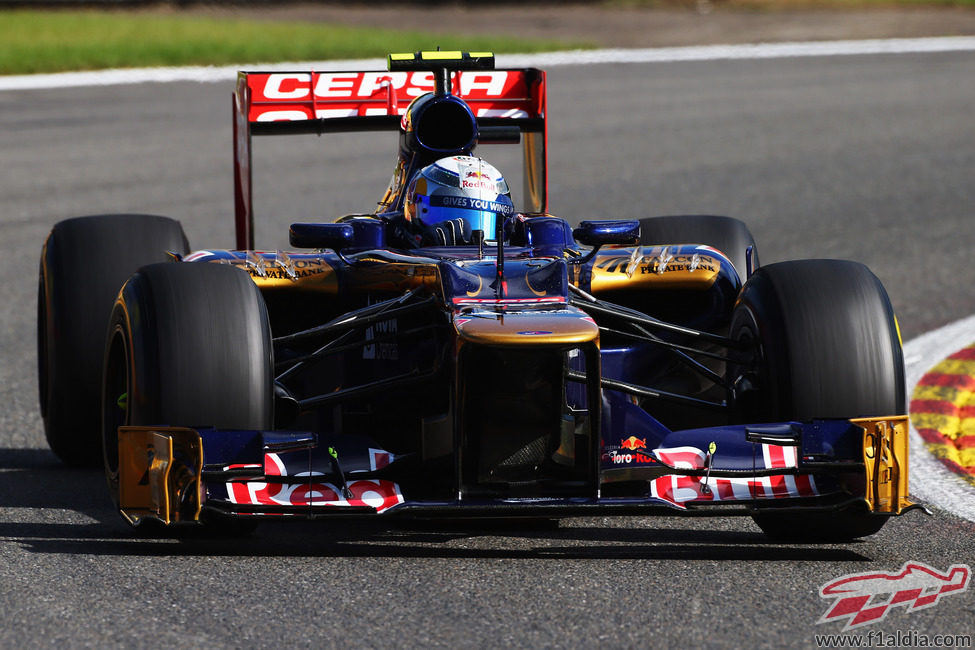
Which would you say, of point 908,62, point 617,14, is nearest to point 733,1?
point 617,14

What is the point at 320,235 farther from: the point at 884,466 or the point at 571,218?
the point at 571,218

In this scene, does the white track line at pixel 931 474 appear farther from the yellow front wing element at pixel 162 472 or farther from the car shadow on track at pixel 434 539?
the yellow front wing element at pixel 162 472

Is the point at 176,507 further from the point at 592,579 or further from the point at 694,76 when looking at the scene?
the point at 694,76

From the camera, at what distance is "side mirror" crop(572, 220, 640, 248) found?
20.3ft

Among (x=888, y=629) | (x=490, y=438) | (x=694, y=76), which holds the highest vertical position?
(x=694, y=76)

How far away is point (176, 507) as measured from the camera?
5078 millimetres

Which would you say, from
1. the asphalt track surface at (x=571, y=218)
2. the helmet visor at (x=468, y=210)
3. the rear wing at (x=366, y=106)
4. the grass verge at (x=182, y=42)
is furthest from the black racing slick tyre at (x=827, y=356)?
the grass verge at (x=182, y=42)

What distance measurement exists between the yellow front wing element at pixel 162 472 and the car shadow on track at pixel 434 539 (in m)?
0.21

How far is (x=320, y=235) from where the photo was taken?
6109 mm

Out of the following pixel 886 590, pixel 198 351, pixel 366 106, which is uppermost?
pixel 366 106

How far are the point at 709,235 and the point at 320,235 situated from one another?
7.07 ft

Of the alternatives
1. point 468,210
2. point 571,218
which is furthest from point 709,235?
point 571,218

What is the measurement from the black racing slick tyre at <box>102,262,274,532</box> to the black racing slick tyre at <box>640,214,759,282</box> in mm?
2688

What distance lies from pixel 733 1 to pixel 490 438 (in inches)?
1184
